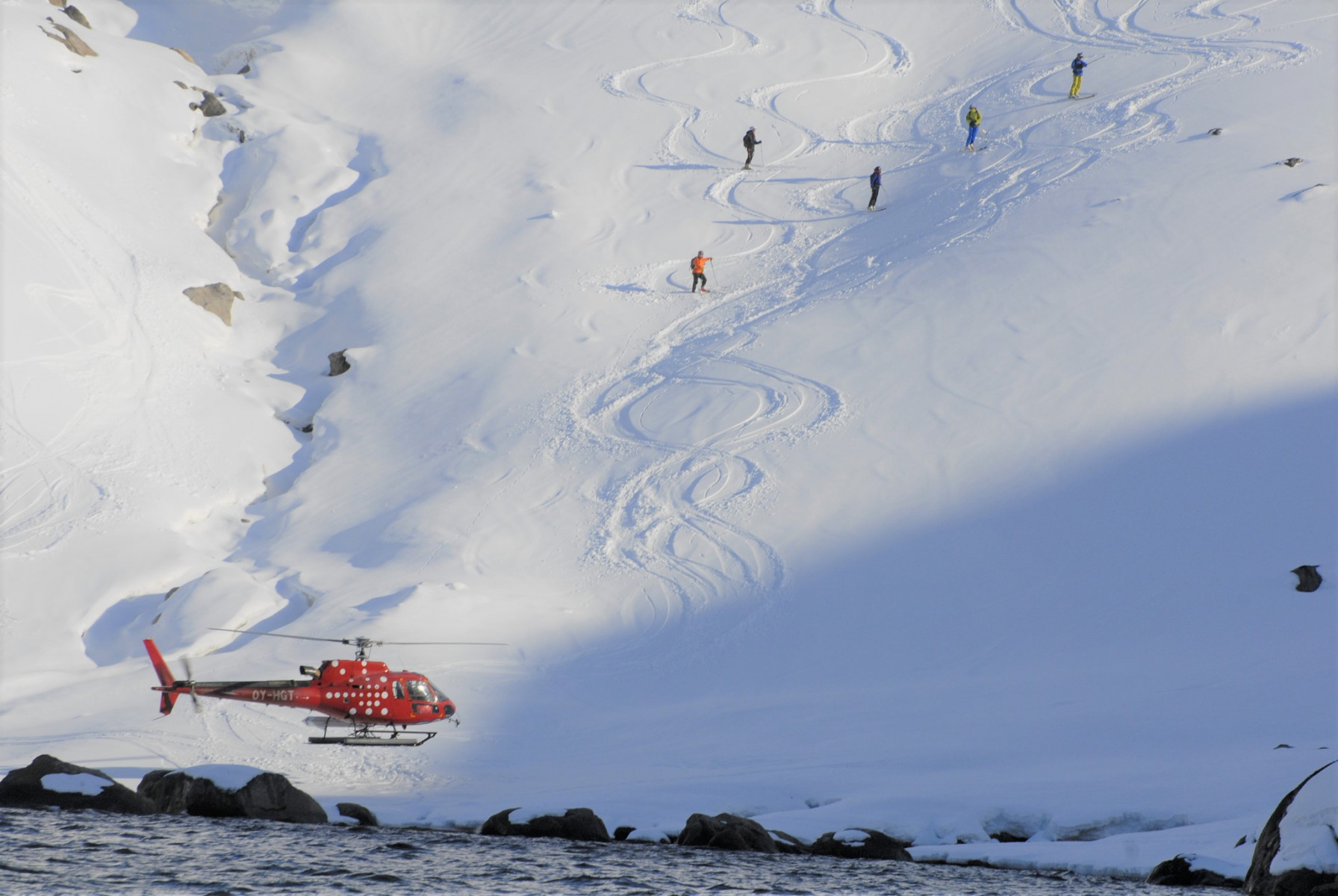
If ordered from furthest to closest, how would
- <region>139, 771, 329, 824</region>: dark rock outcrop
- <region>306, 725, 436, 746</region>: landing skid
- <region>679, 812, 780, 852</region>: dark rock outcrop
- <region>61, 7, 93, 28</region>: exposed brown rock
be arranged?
<region>61, 7, 93, 28</region>: exposed brown rock < <region>306, 725, 436, 746</region>: landing skid < <region>139, 771, 329, 824</region>: dark rock outcrop < <region>679, 812, 780, 852</region>: dark rock outcrop

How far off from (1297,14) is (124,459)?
40.1 m

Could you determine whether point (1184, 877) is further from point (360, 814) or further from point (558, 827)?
point (360, 814)

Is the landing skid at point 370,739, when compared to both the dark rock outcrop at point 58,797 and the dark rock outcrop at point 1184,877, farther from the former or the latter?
the dark rock outcrop at point 1184,877

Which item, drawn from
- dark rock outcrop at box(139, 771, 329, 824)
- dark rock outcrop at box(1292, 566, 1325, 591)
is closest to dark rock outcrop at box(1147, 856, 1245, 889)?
dark rock outcrop at box(1292, 566, 1325, 591)

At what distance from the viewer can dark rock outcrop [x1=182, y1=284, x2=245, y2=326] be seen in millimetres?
35281

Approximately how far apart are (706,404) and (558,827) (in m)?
15.2

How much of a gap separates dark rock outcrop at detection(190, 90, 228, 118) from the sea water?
33.8m

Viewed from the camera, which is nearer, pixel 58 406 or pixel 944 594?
pixel 944 594

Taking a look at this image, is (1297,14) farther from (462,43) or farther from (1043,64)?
(462,43)

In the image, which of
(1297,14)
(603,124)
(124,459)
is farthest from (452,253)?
(1297,14)

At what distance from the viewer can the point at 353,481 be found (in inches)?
1165

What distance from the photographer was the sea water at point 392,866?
1266 centimetres

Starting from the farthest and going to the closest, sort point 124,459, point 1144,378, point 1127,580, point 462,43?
point 462,43
point 124,459
point 1144,378
point 1127,580

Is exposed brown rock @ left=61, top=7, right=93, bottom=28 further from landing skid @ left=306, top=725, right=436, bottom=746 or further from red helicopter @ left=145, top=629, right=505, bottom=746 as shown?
landing skid @ left=306, top=725, right=436, bottom=746
